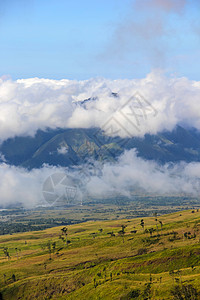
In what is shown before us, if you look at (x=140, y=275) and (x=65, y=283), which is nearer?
(x=140, y=275)

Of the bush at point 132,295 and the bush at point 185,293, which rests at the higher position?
the bush at point 185,293

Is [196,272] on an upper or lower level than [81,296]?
upper

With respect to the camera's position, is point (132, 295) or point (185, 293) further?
point (132, 295)

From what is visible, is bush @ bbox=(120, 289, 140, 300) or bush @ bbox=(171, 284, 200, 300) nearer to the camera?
bush @ bbox=(171, 284, 200, 300)

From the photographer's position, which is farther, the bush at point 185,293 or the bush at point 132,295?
the bush at point 132,295

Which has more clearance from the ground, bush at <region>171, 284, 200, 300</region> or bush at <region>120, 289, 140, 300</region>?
bush at <region>171, 284, 200, 300</region>

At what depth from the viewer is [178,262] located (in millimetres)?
187125

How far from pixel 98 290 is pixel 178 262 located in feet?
144

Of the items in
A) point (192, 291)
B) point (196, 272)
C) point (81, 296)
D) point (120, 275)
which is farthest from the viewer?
point (120, 275)

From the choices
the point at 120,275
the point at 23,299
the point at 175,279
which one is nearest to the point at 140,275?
the point at 120,275

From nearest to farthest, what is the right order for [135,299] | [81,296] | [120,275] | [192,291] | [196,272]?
1. [192,291]
2. [135,299]
3. [196,272]
4. [81,296]
5. [120,275]

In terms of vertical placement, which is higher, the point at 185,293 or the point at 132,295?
the point at 185,293

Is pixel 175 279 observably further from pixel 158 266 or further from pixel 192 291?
pixel 158 266

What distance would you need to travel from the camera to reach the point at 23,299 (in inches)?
7761
